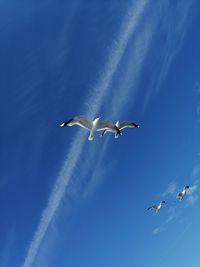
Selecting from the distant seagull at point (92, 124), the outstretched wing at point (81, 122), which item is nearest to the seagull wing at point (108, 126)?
the distant seagull at point (92, 124)

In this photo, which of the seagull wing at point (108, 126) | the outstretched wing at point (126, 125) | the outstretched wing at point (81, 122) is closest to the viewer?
the outstretched wing at point (81, 122)

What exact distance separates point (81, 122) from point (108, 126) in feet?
12.8

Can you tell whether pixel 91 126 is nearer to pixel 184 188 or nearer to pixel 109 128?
pixel 109 128

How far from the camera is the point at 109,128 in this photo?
59.7 m

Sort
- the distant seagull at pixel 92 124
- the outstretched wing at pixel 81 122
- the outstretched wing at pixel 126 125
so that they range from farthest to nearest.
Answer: the outstretched wing at pixel 126 125 → the distant seagull at pixel 92 124 → the outstretched wing at pixel 81 122

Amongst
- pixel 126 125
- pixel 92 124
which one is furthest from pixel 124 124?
pixel 92 124

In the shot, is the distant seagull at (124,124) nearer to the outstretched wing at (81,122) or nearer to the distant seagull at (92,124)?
the distant seagull at (92,124)

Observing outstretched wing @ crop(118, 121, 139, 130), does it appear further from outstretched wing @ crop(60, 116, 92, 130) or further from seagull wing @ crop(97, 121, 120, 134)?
outstretched wing @ crop(60, 116, 92, 130)

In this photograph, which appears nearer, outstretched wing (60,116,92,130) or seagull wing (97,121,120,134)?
outstretched wing (60,116,92,130)

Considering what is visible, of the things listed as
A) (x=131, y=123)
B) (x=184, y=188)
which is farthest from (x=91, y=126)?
(x=184, y=188)

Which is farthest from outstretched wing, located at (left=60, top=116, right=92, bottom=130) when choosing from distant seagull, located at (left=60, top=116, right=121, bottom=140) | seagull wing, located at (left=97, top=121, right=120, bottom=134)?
seagull wing, located at (left=97, top=121, right=120, bottom=134)

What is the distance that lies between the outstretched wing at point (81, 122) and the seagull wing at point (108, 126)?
1223mm

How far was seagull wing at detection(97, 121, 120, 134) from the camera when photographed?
193ft

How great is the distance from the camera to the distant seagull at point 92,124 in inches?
2227
